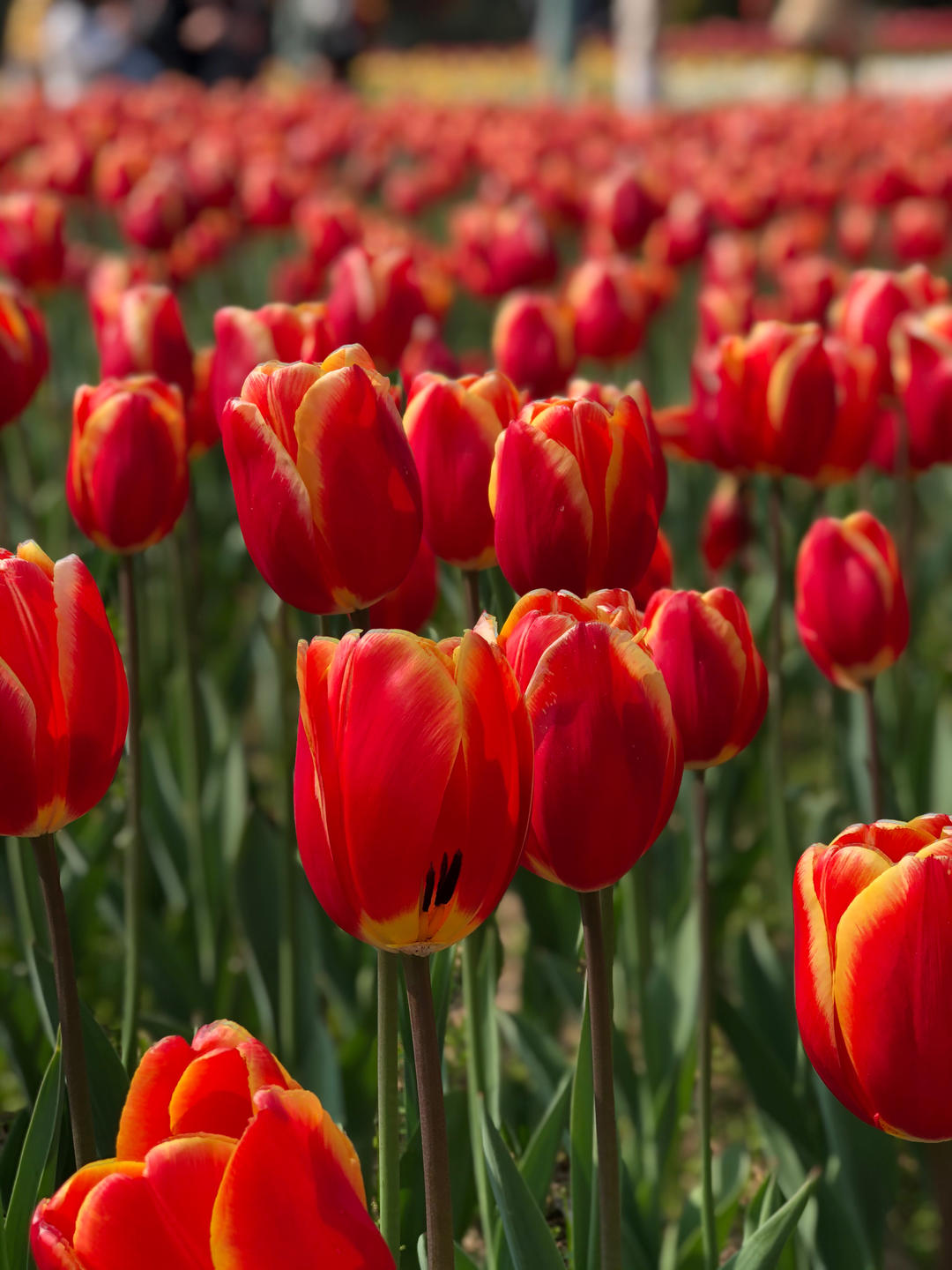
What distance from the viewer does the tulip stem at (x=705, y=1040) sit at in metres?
1.30

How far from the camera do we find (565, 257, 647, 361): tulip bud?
2705 millimetres

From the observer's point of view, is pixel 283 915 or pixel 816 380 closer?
pixel 816 380

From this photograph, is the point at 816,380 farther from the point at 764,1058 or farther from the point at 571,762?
the point at 571,762

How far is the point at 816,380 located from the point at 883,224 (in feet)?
14.7

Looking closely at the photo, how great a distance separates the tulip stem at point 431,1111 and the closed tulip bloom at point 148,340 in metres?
1.27

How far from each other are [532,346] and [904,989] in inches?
56.8

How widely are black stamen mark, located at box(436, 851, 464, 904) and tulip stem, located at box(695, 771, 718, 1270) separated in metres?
0.50

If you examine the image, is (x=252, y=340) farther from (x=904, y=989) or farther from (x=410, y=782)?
(x=904, y=989)

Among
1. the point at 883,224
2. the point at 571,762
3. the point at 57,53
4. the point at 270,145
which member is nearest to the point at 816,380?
the point at 571,762

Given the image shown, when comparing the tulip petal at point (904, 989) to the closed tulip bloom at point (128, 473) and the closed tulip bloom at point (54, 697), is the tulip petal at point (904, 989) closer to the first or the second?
the closed tulip bloom at point (54, 697)

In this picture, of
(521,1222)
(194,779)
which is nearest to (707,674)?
(521,1222)

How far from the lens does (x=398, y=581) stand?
41.9 inches

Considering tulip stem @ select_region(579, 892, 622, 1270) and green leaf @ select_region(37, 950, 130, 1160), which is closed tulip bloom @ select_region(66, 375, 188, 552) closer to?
green leaf @ select_region(37, 950, 130, 1160)

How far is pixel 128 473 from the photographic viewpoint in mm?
1446
